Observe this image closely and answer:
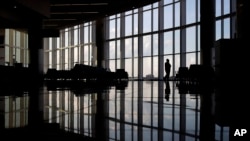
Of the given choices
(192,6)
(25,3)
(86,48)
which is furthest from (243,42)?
(86,48)

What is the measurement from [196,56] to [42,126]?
21.8m

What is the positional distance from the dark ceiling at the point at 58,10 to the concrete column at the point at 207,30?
633 cm

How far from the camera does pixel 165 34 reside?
87.8 ft

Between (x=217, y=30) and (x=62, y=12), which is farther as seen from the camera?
(x=62, y=12)

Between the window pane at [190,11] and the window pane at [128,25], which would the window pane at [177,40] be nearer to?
A: the window pane at [190,11]

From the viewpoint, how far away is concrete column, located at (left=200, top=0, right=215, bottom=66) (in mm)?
18906

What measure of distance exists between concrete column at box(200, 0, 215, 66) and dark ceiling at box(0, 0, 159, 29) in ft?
20.8

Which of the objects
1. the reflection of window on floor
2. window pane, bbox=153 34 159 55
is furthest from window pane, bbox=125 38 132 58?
the reflection of window on floor

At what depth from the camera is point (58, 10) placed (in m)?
27.2

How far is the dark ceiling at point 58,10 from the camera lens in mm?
19688

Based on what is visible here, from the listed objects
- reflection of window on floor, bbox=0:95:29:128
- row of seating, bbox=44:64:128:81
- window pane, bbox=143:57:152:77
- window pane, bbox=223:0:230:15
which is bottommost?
reflection of window on floor, bbox=0:95:29:128

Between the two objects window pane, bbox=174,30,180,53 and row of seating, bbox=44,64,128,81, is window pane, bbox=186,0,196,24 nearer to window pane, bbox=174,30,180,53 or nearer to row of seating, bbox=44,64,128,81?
window pane, bbox=174,30,180,53

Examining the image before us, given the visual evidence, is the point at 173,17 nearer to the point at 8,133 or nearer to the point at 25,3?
the point at 25,3

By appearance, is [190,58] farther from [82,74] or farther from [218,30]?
[82,74]
